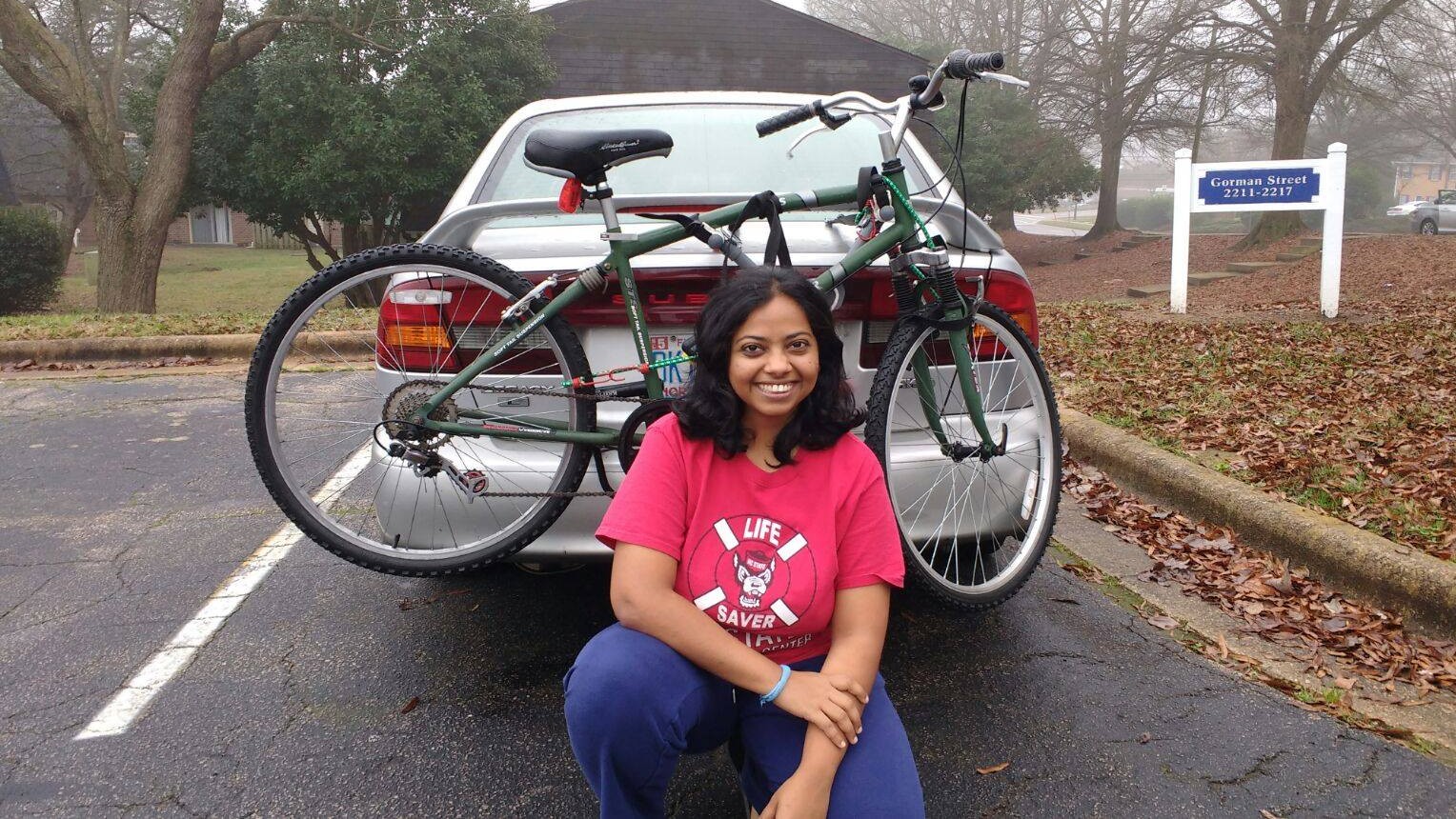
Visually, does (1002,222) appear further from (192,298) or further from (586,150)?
(586,150)

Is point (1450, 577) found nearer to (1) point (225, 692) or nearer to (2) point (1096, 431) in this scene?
(2) point (1096, 431)

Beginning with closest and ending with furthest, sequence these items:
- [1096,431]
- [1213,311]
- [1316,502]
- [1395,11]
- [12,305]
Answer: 1. [1316,502]
2. [1096,431]
3. [1213,311]
4. [12,305]
5. [1395,11]

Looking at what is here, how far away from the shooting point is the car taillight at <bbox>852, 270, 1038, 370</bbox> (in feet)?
9.65

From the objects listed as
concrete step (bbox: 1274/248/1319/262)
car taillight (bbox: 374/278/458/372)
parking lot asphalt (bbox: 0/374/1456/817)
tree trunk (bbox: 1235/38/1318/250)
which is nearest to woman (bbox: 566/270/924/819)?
parking lot asphalt (bbox: 0/374/1456/817)

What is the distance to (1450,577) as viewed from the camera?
10.1 ft

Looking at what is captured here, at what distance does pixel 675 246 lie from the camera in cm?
290

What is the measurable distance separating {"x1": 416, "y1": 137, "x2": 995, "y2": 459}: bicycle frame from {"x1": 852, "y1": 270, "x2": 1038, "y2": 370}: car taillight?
11cm

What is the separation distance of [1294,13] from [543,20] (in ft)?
46.2

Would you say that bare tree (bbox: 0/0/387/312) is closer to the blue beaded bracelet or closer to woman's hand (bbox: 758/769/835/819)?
the blue beaded bracelet

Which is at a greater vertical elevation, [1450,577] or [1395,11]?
[1395,11]

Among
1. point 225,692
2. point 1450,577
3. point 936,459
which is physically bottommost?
point 225,692

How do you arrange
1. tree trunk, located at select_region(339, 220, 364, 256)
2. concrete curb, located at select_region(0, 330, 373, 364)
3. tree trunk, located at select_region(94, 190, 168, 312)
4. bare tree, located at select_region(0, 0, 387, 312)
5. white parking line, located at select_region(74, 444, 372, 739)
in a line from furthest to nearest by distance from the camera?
tree trunk, located at select_region(339, 220, 364, 256), tree trunk, located at select_region(94, 190, 168, 312), bare tree, located at select_region(0, 0, 387, 312), concrete curb, located at select_region(0, 330, 373, 364), white parking line, located at select_region(74, 444, 372, 739)

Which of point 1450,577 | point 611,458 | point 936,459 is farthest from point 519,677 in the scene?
point 1450,577

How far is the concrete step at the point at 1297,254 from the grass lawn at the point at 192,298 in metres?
15.6
